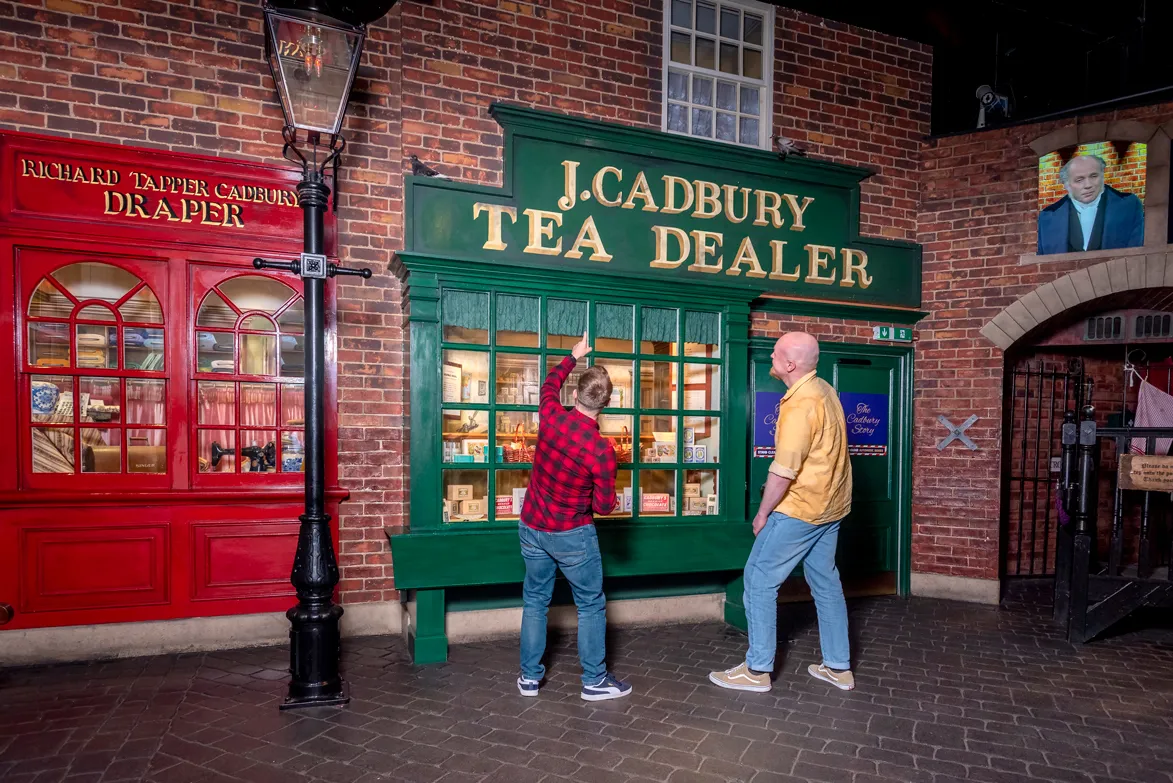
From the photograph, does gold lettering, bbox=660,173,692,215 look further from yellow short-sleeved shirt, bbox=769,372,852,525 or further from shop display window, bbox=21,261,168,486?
shop display window, bbox=21,261,168,486

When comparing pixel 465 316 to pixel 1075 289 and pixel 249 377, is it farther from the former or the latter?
pixel 1075 289

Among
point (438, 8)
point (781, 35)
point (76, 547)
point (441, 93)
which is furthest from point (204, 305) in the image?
point (781, 35)

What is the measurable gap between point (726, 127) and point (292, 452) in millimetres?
4812

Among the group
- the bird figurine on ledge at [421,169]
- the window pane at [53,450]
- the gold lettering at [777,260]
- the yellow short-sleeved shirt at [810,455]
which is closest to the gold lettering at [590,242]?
the bird figurine on ledge at [421,169]

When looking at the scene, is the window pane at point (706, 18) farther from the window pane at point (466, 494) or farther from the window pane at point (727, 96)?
the window pane at point (466, 494)

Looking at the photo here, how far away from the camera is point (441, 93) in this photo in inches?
210

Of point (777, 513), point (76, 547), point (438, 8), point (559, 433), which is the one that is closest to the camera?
point (559, 433)

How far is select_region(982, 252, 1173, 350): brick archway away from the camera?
5.99 m

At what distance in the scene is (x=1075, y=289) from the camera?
20.5ft

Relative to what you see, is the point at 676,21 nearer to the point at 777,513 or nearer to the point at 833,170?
the point at 833,170

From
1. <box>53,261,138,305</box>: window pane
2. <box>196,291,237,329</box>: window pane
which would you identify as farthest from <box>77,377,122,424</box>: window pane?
<box>196,291,237,329</box>: window pane

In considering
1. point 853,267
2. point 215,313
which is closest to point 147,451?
point 215,313

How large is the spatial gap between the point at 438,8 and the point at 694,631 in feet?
17.6

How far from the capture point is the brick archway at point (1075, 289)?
19.6ft
